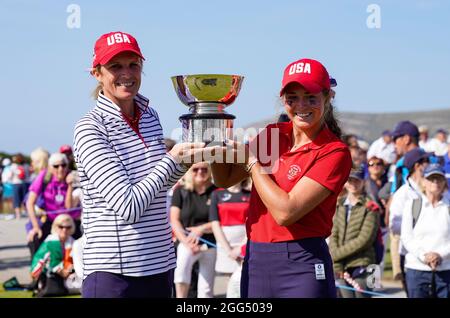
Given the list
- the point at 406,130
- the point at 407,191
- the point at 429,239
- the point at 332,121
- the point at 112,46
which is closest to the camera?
the point at 112,46

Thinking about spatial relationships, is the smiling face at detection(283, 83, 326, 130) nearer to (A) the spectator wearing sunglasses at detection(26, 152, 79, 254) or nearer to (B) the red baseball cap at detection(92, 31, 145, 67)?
(B) the red baseball cap at detection(92, 31, 145, 67)

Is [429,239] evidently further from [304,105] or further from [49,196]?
[49,196]

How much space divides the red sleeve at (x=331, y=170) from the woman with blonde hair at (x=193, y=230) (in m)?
5.13

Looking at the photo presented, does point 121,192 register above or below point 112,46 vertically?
below

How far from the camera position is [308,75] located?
3568mm

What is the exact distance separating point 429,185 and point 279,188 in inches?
154

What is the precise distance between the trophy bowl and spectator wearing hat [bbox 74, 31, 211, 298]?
0.14 m

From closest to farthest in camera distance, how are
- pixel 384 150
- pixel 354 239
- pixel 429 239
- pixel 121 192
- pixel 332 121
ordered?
pixel 121 192 < pixel 332 121 < pixel 429 239 < pixel 354 239 < pixel 384 150

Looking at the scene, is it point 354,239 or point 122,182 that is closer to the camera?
point 122,182

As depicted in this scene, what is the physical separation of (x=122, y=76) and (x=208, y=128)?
47 centimetres

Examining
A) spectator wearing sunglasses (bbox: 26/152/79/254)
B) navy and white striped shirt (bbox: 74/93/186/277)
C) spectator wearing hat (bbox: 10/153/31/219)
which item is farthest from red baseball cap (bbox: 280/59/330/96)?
spectator wearing hat (bbox: 10/153/31/219)

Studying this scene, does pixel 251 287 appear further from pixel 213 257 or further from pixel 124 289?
pixel 213 257

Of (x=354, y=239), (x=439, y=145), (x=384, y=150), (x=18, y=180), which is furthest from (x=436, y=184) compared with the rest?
(x=18, y=180)

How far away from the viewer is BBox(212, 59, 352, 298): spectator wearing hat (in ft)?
11.6
